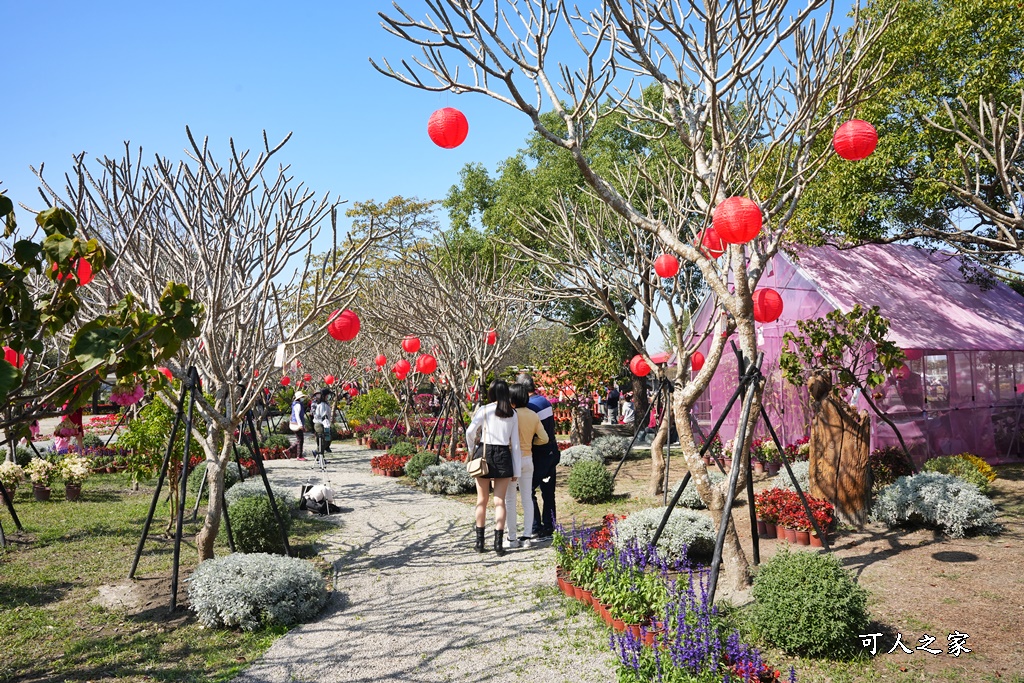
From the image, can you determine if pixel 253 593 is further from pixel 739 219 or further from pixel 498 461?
pixel 739 219

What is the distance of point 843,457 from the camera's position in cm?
826

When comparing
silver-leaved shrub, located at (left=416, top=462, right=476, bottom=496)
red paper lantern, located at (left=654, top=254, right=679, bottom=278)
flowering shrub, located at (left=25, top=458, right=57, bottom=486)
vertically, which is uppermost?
red paper lantern, located at (left=654, top=254, right=679, bottom=278)

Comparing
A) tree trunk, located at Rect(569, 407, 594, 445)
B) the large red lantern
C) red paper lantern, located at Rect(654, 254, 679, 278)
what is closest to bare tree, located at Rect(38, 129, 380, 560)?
the large red lantern

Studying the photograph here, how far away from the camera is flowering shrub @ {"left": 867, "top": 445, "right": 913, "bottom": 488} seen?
9.74m

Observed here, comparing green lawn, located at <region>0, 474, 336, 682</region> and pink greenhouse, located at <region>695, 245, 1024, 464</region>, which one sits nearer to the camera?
green lawn, located at <region>0, 474, 336, 682</region>

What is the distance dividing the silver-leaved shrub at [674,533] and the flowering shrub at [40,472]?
1020cm

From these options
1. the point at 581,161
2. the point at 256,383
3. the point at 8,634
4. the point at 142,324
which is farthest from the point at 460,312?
the point at 142,324

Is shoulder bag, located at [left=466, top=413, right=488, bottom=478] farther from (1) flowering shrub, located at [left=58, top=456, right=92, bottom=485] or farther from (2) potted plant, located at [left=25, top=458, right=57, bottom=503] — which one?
(2) potted plant, located at [left=25, top=458, right=57, bottom=503]

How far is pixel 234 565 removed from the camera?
20.2 feet

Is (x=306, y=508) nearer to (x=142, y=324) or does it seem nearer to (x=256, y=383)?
(x=256, y=383)

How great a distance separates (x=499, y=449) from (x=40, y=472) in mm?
8977

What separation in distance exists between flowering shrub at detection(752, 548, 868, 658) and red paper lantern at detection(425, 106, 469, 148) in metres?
4.18

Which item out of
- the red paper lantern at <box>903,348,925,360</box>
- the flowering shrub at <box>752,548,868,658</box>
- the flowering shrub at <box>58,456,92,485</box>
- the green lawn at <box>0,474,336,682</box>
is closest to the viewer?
the flowering shrub at <box>752,548,868,658</box>

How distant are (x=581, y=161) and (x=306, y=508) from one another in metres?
7.84
